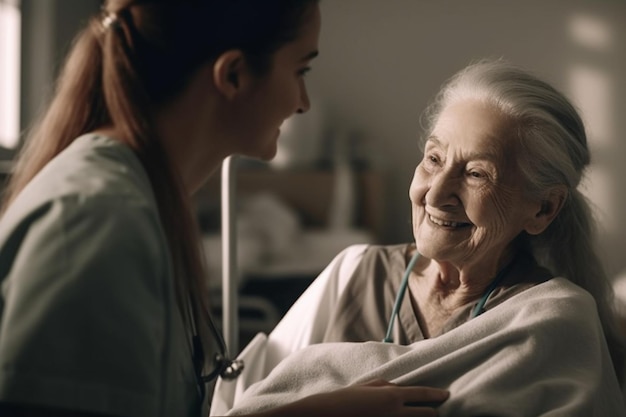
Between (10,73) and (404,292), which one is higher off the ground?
(10,73)

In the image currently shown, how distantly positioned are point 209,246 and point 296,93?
9.90 ft

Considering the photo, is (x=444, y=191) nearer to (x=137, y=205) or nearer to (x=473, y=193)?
(x=473, y=193)

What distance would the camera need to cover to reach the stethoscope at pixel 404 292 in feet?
4.34

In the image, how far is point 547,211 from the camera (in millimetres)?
1356

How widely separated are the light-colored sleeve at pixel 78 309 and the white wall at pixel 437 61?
372 centimetres

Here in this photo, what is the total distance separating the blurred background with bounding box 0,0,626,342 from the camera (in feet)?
13.9

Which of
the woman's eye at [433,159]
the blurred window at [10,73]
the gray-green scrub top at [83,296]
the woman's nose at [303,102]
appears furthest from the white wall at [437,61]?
the gray-green scrub top at [83,296]

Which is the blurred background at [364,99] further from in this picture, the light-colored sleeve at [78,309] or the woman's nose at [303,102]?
the light-colored sleeve at [78,309]

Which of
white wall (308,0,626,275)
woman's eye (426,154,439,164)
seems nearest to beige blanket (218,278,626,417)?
woman's eye (426,154,439,164)

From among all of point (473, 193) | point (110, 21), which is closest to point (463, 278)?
point (473, 193)

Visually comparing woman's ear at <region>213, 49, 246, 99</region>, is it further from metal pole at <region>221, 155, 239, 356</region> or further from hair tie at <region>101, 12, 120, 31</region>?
metal pole at <region>221, 155, 239, 356</region>

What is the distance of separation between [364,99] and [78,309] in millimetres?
4579

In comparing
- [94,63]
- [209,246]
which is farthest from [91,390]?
[209,246]

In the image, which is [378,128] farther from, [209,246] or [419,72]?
[209,246]
